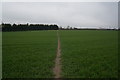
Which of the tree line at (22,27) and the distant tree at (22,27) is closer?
the tree line at (22,27)

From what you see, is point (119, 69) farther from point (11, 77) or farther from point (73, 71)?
point (11, 77)

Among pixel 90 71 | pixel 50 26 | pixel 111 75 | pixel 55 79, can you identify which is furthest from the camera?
pixel 50 26

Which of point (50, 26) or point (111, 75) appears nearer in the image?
point (111, 75)

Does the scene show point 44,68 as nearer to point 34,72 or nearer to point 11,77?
point 34,72

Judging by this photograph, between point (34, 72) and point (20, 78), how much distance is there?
1.02m

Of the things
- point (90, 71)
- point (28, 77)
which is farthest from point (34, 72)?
point (90, 71)

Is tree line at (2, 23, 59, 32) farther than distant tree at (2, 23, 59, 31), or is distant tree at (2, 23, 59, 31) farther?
distant tree at (2, 23, 59, 31)

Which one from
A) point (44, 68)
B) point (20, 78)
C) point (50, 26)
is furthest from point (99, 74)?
point (50, 26)

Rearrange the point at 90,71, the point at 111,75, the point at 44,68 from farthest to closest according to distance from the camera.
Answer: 1. the point at 44,68
2. the point at 90,71
3. the point at 111,75

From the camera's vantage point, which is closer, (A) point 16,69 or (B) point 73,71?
(B) point 73,71

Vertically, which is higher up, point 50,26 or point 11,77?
point 50,26

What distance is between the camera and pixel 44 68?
859 centimetres

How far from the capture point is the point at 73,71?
797 centimetres

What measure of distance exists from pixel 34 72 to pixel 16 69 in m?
1.55
